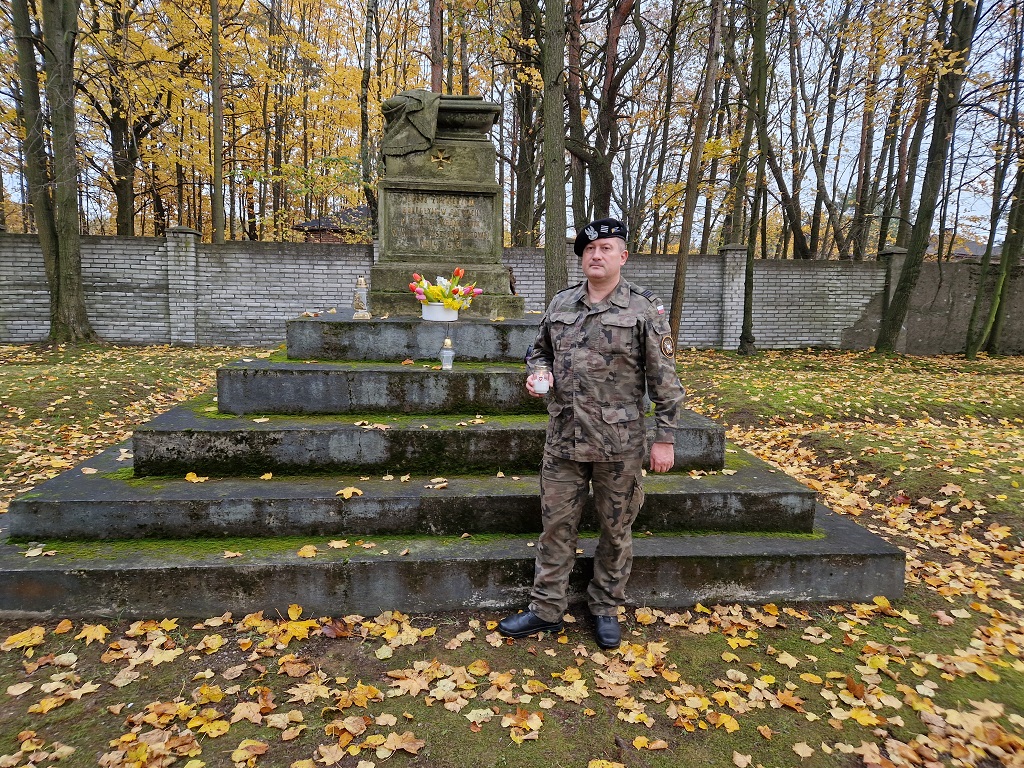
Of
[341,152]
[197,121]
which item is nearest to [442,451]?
[197,121]

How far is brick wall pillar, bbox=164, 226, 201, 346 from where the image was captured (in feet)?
37.4

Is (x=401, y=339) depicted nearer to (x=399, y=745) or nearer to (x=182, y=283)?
(x=399, y=745)

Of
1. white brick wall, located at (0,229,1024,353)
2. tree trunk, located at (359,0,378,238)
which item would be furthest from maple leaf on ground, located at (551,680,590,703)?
tree trunk, located at (359,0,378,238)

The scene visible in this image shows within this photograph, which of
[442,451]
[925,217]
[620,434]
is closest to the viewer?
[620,434]

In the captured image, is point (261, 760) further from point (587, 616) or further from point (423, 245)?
point (423, 245)

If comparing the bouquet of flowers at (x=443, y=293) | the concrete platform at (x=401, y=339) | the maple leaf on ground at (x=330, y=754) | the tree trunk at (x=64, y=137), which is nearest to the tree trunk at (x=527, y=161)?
the tree trunk at (x=64, y=137)

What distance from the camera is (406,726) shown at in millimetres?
2117

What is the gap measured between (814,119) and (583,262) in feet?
55.2

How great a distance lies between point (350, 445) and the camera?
3439 millimetres

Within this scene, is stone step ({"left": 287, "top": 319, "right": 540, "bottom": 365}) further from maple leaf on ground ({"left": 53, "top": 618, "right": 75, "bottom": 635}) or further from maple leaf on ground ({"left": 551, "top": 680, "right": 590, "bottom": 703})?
maple leaf on ground ({"left": 551, "top": 680, "right": 590, "bottom": 703})

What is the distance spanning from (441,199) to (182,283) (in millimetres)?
8677

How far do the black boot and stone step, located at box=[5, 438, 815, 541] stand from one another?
1.83 feet

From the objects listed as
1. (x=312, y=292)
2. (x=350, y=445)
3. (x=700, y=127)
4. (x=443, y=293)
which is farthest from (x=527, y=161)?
(x=350, y=445)

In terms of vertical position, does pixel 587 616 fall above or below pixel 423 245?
below
